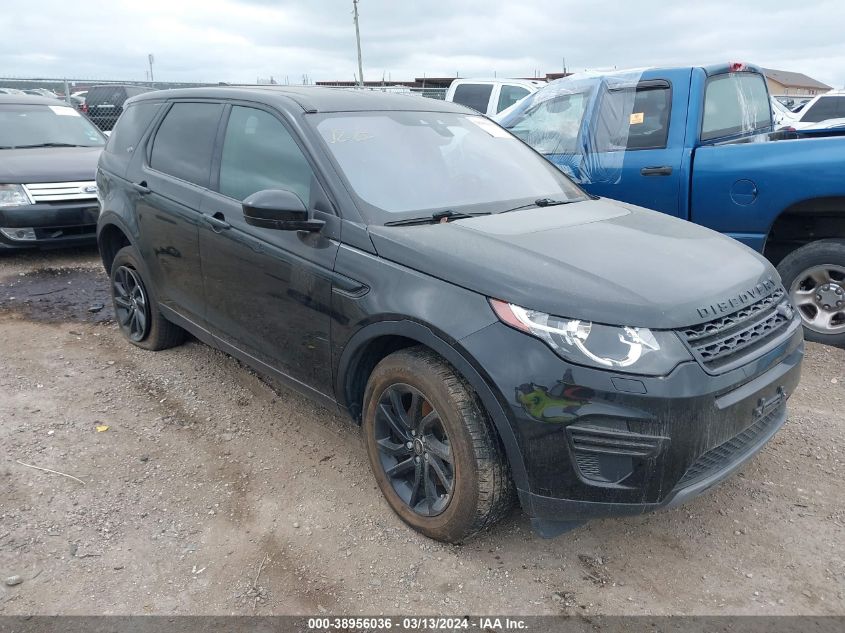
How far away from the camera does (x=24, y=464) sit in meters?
3.40

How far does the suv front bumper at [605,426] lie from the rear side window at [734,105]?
3.30m

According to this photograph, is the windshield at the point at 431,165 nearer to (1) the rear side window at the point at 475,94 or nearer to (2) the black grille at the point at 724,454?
(2) the black grille at the point at 724,454

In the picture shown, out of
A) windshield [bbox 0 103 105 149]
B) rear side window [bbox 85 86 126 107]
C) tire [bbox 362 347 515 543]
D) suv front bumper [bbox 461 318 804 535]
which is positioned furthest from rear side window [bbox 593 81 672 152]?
rear side window [bbox 85 86 126 107]

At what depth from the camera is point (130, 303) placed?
492 centimetres

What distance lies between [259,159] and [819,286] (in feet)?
12.4

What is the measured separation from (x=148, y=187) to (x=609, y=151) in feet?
11.3

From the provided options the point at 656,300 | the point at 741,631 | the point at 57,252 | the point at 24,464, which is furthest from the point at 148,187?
the point at 57,252

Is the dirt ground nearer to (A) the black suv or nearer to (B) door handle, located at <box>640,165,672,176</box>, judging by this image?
(A) the black suv

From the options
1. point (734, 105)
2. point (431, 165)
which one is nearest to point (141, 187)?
point (431, 165)

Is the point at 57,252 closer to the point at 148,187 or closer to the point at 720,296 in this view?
the point at 148,187

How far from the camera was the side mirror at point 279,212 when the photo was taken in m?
2.92

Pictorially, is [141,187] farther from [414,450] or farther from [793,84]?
[793,84]

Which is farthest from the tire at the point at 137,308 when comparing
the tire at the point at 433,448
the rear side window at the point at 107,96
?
the rear side window at the point at 107,96

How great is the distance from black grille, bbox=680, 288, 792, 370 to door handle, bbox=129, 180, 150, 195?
133 inches
